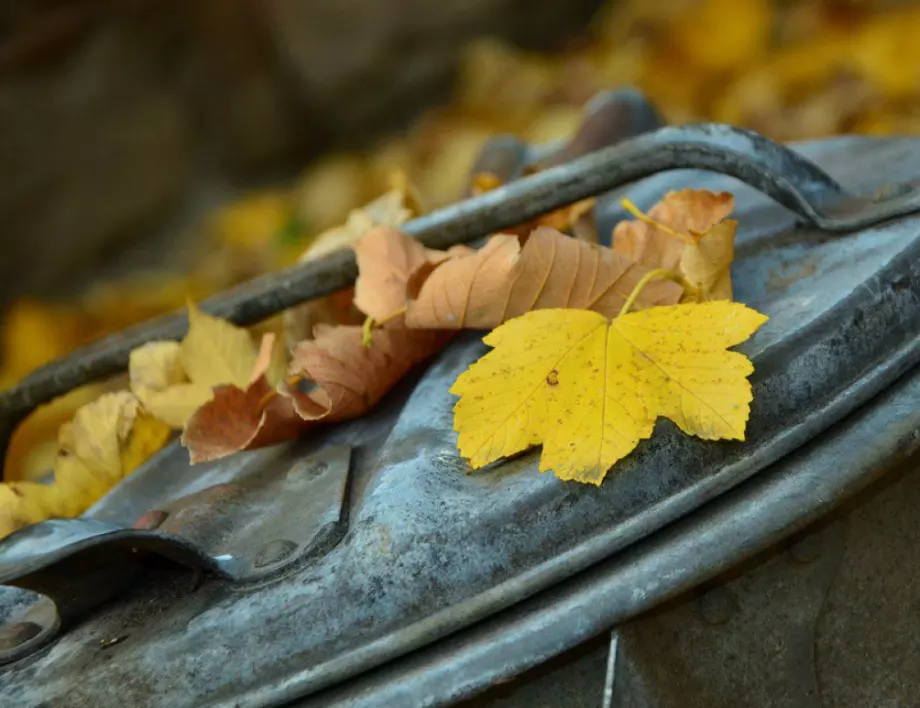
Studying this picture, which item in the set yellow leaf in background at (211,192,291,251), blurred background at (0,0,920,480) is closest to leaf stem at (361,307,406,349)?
blurred background at (0,0,920,480)

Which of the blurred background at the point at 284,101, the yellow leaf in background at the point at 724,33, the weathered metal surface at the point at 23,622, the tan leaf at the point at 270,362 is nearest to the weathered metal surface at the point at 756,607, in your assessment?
the weathered metal surface at the point at 23,622

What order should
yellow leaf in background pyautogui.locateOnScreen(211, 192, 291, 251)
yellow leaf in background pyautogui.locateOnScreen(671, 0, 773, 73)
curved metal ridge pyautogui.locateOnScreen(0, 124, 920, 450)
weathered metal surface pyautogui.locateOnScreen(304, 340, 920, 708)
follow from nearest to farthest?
1. weathered metal surface pyautogui.locateOnScreen(304, 340, 920, 708)
2. curved metal ridge pyautogui.locateOnScreen(0, 124, 920, 450)
3. yellow leaf in background pyautogui.locateOnScreen(671, 0, 773, 73)
4. yellow leaf in background pyautogui.locateOnScreen(211, 192, 291, 251)

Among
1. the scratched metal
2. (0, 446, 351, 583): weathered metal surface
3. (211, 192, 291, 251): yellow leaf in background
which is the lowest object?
(211, 192, 291, 251): yellow leaf in background

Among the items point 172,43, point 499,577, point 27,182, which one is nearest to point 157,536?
point 499,577

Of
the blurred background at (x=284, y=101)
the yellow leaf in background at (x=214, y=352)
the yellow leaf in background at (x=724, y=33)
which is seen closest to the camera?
the yellow leaf in background at (x=214, y=352)

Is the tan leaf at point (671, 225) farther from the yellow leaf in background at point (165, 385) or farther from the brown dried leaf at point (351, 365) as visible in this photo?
the yellow leaf in background at point (165, 385)

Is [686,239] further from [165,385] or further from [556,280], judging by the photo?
[165,385]

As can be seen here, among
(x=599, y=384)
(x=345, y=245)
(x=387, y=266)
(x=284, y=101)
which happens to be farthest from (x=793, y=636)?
(x=284, y=101)

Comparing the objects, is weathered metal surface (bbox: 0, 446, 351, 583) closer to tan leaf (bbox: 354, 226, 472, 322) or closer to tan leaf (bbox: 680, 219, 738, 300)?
tan leaf (bbox: 354, 226, 472, 322)
